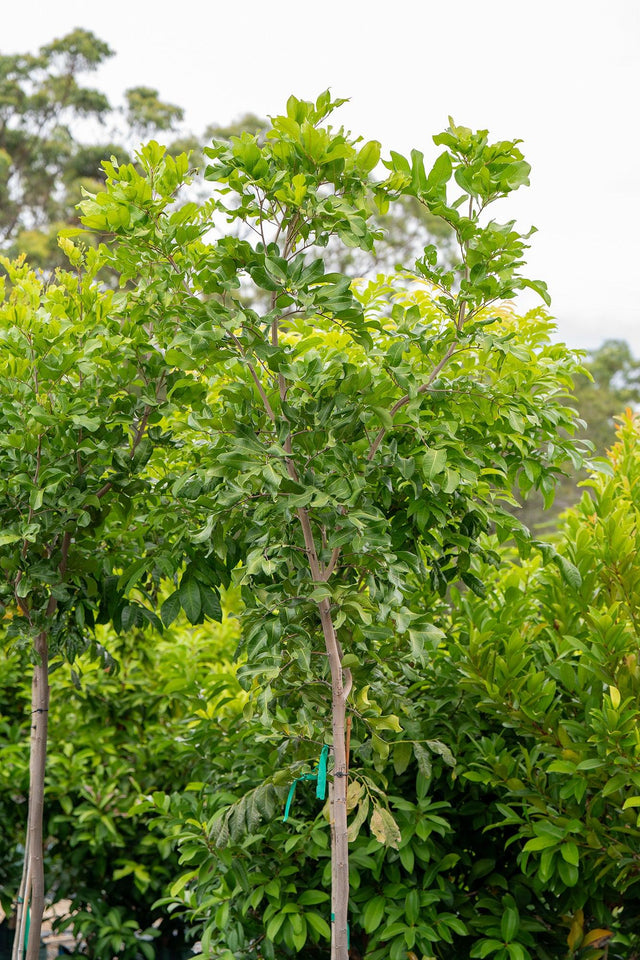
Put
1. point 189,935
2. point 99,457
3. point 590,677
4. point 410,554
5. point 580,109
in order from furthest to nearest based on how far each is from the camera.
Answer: point 580,109 → point 189,935 → point 590,677 → point 99,457 → point 410,554

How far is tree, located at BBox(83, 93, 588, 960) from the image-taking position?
1.90 metres

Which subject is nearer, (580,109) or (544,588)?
(544,588)

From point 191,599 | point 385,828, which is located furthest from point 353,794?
point 191,599

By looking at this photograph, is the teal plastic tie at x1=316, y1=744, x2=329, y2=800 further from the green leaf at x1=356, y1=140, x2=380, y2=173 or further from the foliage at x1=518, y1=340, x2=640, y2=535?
the foliage at x1=518, y1=340, x2=640, y2=535

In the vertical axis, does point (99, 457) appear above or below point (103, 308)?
below

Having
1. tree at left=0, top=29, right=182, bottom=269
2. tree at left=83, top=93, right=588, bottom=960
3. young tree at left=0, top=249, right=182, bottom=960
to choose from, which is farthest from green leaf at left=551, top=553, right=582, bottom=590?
tree at left=0, top=29, right=182, bottom=269

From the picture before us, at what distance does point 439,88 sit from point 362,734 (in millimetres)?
16205

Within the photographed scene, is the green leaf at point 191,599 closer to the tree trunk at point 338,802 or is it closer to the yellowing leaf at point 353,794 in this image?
the tree trunk at point 338,802

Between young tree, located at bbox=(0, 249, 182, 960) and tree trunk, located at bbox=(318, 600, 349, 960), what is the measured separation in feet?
2.03

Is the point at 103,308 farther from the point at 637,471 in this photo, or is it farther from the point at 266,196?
the point at 637,471

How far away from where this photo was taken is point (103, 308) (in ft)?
8.18

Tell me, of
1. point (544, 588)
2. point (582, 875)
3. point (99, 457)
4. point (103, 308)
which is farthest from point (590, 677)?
point (103, 308)

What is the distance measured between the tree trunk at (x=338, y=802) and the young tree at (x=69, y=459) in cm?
62

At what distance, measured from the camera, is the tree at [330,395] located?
190cm
